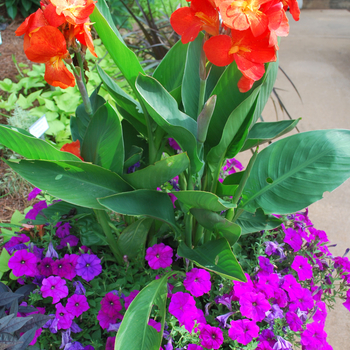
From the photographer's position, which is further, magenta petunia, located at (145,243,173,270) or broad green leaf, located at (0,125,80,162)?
magenta petunia, located at (145,243,173,270)

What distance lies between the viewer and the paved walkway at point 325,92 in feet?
5.16

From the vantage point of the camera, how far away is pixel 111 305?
0.86 metres

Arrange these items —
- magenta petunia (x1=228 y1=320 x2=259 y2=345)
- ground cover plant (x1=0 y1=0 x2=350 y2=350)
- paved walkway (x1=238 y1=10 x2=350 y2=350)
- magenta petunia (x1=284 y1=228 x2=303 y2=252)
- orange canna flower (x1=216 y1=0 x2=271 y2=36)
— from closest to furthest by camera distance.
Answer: orange canna flower (x1=216 y1=0 x2=271 y2=36)
ground cover plant (x1=0 y1=0 x2=350 y2=350)
magenta petunia (x1=228 y1=320 x2=259 y2=345)
magenta petunia (x1=284 y1=228 x2=303 y2=252)
paved walkway (x1=238 y1=10 x2=350 y2=350)

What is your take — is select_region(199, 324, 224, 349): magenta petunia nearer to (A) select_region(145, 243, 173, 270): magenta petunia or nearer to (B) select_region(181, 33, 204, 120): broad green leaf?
(A) select_region(145, 243, 173, 270): magenta petunia

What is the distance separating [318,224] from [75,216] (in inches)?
50.3

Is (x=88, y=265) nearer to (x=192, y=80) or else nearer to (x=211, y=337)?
(x=211, y=337)

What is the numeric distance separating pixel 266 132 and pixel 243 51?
1.21 feet

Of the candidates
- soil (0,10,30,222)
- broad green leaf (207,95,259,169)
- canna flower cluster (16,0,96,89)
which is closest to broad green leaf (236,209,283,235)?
broad green leaf (207,95,259,169)

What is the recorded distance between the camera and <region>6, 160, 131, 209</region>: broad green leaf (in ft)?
2.46

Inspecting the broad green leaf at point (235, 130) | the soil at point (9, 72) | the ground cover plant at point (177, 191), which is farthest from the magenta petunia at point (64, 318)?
the soil at point (9, 72)

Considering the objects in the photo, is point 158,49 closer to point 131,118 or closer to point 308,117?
point 308,117

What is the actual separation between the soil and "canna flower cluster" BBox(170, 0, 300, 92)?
1.37 m

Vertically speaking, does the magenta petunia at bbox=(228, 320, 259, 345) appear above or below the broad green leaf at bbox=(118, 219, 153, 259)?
below

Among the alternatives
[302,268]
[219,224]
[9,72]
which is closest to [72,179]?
[219,224]
